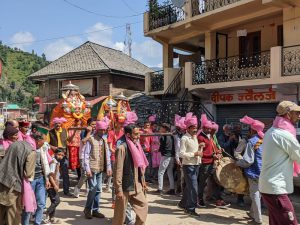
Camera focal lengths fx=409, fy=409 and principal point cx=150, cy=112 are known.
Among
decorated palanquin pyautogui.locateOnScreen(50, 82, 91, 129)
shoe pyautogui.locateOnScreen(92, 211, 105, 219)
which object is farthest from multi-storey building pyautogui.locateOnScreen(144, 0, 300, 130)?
shoe pyautogui.locateOnScreen(92, 211, 105, 219)

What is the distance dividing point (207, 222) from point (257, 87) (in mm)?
8384

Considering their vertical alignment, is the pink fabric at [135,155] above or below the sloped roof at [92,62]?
below

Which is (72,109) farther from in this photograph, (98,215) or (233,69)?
(233,69)

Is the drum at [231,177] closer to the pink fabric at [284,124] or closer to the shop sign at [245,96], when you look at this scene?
the pink fabric at [284,124]

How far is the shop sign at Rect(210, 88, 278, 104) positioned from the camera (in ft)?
47.4

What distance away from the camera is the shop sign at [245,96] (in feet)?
47.4

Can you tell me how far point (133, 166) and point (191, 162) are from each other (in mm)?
2024

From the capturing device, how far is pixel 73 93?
37.8 feet

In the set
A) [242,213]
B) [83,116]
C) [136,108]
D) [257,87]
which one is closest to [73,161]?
[83,116]

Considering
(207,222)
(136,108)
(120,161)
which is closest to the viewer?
(120,161)

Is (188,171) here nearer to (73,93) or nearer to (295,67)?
(73,93)

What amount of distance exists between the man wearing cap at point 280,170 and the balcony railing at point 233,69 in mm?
10034

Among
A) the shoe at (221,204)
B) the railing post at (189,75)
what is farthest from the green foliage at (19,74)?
the shoe at (221,204)

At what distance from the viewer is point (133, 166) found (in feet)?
20.0
